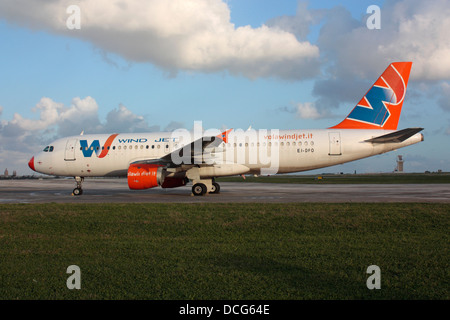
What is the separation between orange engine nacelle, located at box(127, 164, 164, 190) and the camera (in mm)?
18516

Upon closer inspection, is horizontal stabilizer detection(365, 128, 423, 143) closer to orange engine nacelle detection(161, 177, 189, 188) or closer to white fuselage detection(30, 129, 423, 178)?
white fuselage detection(30, 129, 423, 178)

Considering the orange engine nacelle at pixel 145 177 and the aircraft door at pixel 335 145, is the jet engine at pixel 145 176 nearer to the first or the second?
the orange engine nacelle at pixel 145 177

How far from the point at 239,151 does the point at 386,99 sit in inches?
320

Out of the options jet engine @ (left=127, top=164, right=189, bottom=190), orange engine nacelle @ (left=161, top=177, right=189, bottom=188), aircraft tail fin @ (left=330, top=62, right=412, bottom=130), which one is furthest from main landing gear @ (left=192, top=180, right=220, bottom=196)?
aircraft tail fin @ (left=330, top=62, right=412, bottom=130)

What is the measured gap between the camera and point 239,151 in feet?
67.8

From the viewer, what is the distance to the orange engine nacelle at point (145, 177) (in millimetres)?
18516

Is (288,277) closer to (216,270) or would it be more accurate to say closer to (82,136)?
(216,270)

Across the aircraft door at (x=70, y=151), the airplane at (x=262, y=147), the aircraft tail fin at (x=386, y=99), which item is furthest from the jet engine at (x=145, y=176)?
the aircraft tail fin at (x=386, y=99)

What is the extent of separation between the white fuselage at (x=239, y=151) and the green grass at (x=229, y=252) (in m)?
8.33

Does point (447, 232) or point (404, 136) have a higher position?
point (404, 136)

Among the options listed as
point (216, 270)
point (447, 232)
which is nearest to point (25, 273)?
point (216, 270)

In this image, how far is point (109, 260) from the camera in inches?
239
